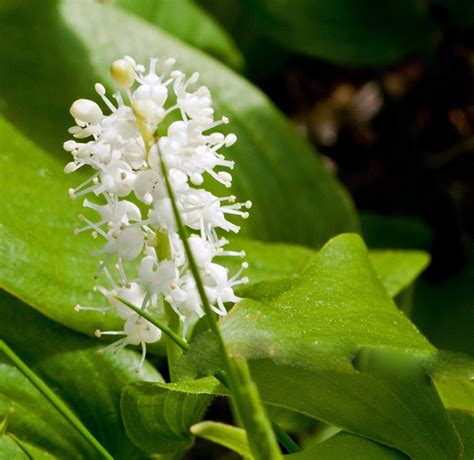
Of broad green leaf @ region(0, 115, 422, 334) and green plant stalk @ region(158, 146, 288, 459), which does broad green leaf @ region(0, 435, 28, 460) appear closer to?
broad green leaf @ region(0, 115, 422, 334)

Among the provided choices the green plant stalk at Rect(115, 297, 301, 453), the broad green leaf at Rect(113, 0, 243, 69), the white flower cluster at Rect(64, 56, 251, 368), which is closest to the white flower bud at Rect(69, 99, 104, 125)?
the white flower cluster at Rect(64, 56, 251, 368)

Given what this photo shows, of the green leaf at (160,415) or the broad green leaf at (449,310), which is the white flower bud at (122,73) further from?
the broad green leaf at (449,310)

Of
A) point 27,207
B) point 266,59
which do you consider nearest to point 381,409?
point 27,207

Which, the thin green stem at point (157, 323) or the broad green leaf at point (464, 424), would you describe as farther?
the broad green leaf at point (464, 424)

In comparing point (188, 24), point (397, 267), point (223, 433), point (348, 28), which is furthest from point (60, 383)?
point (348, 28)

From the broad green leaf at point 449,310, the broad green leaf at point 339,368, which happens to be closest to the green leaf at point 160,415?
the broad green leaf at point 339,368
